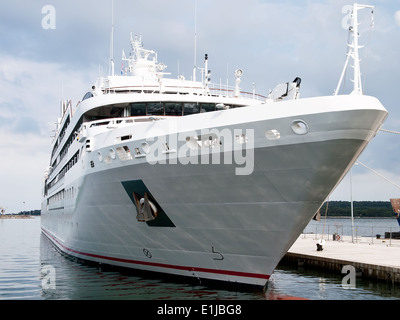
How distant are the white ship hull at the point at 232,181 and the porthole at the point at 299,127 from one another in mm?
73

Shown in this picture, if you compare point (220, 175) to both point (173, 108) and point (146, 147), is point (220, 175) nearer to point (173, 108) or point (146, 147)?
point (146, 147)

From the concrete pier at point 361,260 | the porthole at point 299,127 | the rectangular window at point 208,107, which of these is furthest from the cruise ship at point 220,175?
the concrete pier at point 361,260

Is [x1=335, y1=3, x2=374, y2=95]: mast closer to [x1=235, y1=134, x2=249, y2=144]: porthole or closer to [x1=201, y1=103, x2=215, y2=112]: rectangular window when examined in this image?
[x1=235, y1=134, x2=249, y2=144]: porthole

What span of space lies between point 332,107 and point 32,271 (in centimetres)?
1620

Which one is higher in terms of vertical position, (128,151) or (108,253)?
(128,151)

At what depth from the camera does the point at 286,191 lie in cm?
1091

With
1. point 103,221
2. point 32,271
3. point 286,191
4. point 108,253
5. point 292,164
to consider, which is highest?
point 292,164

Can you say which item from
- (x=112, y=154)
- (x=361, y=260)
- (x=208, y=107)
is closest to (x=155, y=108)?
(x=208, y=107)

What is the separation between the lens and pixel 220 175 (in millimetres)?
11508

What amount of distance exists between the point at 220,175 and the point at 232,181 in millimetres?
372
